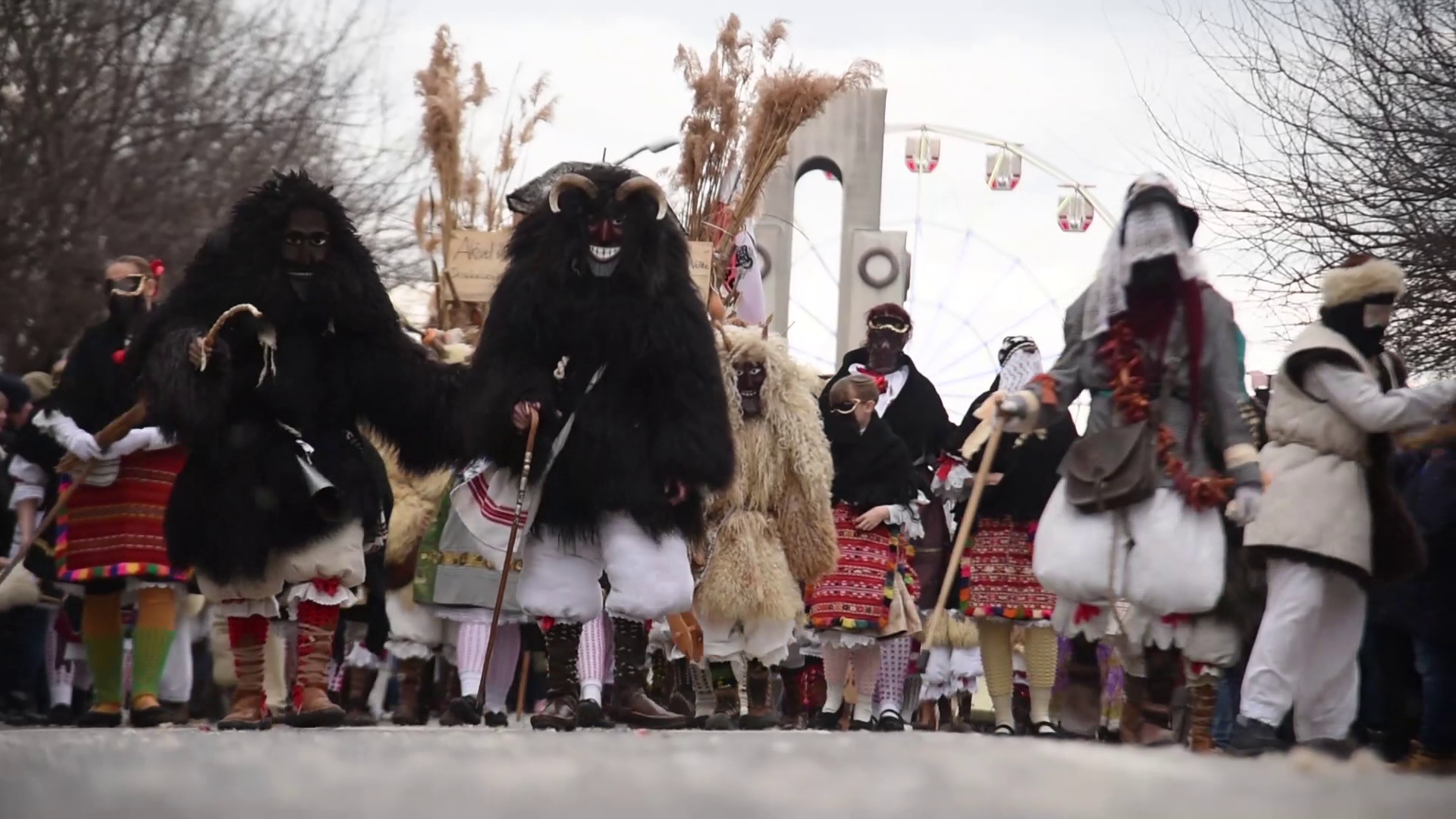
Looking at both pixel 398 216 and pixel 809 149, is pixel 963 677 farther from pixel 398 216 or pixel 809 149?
pixel 809 149

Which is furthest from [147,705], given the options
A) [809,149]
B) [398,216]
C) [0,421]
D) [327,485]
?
[809,149]

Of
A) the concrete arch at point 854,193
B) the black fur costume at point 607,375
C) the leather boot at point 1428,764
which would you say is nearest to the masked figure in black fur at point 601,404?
the black fur costume at point 607,375

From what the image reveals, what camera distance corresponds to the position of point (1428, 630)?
945cm

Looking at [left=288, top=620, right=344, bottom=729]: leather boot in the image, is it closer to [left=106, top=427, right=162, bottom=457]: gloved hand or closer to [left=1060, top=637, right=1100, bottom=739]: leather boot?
[left=106, top=427, right=162, bottom=457]: gloved hand

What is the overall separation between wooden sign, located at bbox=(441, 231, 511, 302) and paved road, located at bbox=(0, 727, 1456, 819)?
584 centimetres

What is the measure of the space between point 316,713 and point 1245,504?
3589 millimetres

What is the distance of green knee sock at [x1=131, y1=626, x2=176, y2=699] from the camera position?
35.3 ft

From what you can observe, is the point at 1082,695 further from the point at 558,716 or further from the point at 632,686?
the point at 558,716

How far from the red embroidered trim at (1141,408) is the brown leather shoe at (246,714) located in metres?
3.52

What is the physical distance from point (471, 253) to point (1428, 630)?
19.2 ft

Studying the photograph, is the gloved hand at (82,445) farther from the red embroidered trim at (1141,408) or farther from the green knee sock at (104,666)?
the red embroidered trim at (1141,408)

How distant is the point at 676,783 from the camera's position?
19.2 ft

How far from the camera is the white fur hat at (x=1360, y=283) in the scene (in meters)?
9.06

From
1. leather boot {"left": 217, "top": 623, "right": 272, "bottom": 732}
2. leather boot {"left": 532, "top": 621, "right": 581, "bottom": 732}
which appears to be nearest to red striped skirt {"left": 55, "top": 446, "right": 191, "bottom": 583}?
leather boot {"left": 217, "top": 623, "right": 272, "bottom": 732}
